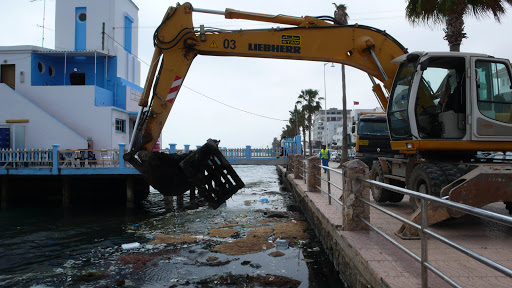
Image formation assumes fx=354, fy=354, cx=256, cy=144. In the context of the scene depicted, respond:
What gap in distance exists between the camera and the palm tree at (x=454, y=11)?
38.5 feet

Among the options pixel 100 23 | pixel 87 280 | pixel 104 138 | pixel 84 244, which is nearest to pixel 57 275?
pixel 87 280

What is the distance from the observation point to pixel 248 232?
9.11 meters

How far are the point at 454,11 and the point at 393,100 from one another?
24.4 feet

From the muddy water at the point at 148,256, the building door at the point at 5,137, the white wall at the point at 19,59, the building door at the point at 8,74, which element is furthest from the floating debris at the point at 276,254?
the building door at the point at 8,74

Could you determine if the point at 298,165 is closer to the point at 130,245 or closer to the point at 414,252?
the point at 130,245

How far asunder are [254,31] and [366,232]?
4.84 meters

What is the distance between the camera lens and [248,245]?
7746 millimetres

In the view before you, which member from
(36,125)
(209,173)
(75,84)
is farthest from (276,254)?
(75,84)

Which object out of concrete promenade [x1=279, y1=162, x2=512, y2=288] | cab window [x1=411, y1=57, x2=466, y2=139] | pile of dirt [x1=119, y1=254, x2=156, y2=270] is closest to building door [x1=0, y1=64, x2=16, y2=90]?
pile of dirt [x1=119, y1=254, x2=156, y2=270]

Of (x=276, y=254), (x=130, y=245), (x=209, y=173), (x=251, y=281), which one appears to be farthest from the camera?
(x=130, y=245)

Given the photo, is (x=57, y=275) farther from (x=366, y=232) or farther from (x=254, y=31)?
(x=254, y=31)

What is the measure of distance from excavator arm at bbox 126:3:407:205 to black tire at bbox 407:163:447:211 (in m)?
2.47

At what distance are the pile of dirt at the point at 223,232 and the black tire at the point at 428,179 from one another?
4.64 m

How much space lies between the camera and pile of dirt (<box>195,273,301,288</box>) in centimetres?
555
